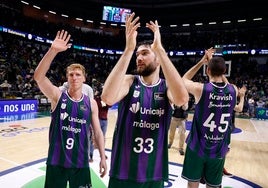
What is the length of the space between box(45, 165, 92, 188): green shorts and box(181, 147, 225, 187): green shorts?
4.34ft

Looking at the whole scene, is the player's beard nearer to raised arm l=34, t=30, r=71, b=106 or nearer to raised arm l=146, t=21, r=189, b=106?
raised arm l=146, t=21, r=189, b=106

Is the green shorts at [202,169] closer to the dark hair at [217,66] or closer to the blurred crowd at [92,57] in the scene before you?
the dark hair at [217,66]

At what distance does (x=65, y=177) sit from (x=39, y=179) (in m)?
2.39

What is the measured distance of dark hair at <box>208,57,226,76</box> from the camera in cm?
344

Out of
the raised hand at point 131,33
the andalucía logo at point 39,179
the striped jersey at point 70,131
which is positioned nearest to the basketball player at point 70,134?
the striped jersey at point 70,131

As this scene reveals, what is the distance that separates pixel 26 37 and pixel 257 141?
20025 millimetres

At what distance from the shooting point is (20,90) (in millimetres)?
15844

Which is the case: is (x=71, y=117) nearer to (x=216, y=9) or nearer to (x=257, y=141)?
(x=257, y=141)

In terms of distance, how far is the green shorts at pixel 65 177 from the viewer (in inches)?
112

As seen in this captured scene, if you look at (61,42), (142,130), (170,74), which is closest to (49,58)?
(61,42)

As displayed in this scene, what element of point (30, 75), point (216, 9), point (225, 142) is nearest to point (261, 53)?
point (216, 9)

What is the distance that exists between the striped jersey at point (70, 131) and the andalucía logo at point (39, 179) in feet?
6.82

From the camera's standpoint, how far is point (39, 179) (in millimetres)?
4977

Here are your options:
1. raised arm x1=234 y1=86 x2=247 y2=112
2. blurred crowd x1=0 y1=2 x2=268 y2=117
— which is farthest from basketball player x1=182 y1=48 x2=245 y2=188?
blurred crowd x1=0 y1=2 x2=268 y2=117
